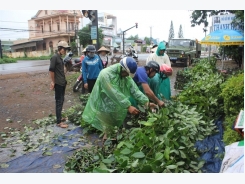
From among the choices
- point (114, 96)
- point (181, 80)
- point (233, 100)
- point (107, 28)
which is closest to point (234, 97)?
point (233, 100)

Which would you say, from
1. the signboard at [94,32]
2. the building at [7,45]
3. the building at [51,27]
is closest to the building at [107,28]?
the building at [51,27]

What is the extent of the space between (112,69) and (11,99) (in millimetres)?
5336

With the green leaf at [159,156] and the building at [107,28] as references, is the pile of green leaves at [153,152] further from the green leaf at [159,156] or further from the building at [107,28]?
the building at [107,28]

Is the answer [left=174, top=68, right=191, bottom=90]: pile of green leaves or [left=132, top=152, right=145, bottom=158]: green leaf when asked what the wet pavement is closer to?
[left=174, top=68, right=191, bottom=90]: pile of green leaves

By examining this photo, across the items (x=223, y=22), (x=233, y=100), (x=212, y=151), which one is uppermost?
(x=223, y=22)

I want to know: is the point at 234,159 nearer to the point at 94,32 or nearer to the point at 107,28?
the point at 94,32

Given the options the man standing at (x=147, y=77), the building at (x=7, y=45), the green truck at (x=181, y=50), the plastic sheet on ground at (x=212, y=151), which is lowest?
the plastic sheet on ground at (x=212, y=151)

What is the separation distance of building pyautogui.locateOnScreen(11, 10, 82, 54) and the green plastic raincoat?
93.2 ft

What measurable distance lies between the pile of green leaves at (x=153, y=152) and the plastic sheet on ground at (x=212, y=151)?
75 millimetres

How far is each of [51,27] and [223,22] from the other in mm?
28440

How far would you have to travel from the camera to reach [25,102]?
704 cm

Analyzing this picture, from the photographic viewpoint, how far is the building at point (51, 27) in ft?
106

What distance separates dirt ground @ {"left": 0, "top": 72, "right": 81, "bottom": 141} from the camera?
5.44m

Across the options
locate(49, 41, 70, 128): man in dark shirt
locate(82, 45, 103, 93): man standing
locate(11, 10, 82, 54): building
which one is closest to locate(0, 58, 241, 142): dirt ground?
locate(49, 41, 70, 128): man in dark shirt
